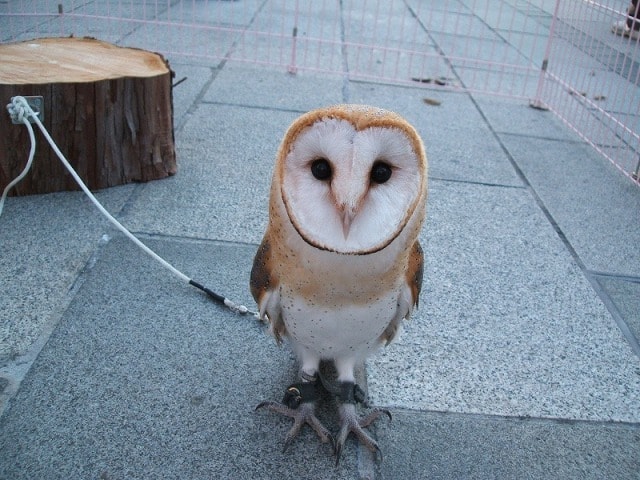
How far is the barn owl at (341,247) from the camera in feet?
4.88

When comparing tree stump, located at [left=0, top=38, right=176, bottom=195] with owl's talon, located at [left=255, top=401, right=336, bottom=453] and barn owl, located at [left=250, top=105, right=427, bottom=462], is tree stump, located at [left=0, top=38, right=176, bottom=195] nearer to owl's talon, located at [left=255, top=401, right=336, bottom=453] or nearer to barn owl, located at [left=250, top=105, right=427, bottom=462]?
barn owl, located at [left=250, top=105, right=427, bottom=462]

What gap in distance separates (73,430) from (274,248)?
89 centimetres

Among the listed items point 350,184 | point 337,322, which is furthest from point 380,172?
point 337,322

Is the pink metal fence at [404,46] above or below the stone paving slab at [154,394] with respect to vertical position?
above

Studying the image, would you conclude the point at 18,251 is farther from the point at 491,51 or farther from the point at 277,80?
the point at 491,51

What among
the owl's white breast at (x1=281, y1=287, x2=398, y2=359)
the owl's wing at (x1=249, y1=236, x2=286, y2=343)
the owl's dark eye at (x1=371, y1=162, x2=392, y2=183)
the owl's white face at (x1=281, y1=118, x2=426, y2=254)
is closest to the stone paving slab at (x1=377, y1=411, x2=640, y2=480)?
the owl's white breast at (x1=281, y1=287, x2=398, y2=359)

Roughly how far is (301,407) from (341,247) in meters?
0.79

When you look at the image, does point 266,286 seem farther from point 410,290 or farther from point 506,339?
point 506,339

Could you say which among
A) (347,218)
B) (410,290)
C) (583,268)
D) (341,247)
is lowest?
(583,268)

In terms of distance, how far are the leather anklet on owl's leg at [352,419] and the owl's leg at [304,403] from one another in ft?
0.18

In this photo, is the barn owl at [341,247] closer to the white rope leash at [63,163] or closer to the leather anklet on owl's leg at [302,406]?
the leather anklet on owl's leg at [302,406]

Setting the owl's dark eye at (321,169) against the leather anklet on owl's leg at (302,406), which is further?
the leather anklet on owl's leg at (302,406)

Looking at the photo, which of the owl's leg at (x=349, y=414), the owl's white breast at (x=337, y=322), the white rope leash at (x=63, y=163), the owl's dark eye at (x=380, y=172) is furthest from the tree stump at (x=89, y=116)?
the owl's dark eye at (x=380, y=172)

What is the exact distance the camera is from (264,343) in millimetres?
2553
